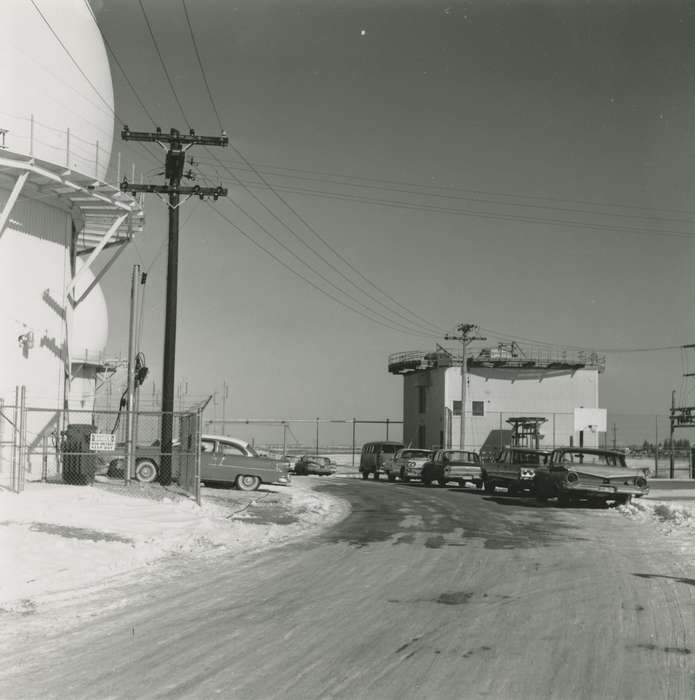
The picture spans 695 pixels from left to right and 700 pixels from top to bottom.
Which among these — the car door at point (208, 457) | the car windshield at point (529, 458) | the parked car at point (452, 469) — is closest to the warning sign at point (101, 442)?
the car door at point (208, 457)

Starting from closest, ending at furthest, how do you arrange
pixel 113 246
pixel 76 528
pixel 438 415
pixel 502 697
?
pixel 502 697 → pixel 76 528 → pixel 113 246 → pixel 438 415

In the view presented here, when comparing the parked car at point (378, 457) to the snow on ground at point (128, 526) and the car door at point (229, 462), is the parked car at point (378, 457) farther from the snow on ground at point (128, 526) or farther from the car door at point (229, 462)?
the snow on ground at point (128, 526)

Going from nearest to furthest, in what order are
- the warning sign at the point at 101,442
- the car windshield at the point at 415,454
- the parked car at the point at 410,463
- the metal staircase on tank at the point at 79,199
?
the warning sign at the point at 101,442 → the metal staircase on tank at the point at 79,199 → the parked car at the point at 410,463 → the car windshield at the point at 415,454

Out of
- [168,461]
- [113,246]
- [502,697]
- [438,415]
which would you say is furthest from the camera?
[438,415]

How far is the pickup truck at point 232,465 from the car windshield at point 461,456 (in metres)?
9.93

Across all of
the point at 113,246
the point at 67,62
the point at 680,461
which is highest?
the point at 67,62

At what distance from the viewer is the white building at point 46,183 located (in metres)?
20.5

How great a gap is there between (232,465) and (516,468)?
8.46 meters

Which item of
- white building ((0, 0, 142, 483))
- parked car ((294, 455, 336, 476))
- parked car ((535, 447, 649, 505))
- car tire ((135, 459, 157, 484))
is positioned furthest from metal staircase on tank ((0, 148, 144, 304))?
parked car ((294, 455, 336, 476))

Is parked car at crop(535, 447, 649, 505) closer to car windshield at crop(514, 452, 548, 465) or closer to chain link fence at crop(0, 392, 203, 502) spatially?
car windshield at crop(514, 452, 548, 465)

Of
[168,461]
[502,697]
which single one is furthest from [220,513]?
[502,697]

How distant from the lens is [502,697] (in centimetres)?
548

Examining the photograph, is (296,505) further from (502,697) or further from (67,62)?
(502,697)

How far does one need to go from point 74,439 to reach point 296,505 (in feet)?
17.7
